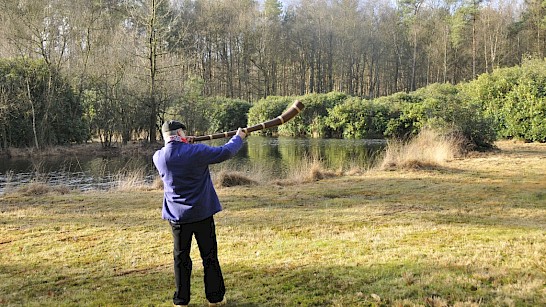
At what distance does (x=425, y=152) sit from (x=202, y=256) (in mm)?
12355

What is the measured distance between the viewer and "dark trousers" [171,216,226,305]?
3.43 meters

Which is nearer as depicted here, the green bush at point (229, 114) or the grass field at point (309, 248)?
the grass field at point (309, 248)

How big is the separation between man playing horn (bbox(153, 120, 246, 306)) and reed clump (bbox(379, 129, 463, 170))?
10371 millimetres

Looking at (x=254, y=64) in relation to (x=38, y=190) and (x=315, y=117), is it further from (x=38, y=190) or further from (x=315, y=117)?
(x=38, y=190)

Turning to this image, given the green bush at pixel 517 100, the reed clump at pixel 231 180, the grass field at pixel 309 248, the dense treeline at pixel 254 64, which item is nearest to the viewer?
the grass field at pixel 309 248

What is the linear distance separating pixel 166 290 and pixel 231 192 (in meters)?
6.38

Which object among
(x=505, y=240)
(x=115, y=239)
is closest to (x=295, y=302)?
(x=505, y=240)

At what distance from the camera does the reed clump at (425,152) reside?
13.2m

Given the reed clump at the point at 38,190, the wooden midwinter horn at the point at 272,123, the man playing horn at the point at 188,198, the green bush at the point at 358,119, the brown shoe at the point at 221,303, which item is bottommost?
the brown shoe at the point at 221,303

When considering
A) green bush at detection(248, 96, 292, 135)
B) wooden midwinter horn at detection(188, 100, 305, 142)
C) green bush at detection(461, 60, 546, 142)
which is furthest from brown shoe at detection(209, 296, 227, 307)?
green bush at detection(248, 96, 292, 135)

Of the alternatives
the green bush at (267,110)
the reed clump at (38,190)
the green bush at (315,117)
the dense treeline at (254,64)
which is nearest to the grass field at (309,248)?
the reed clump at (38,190)

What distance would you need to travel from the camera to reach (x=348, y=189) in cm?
1028

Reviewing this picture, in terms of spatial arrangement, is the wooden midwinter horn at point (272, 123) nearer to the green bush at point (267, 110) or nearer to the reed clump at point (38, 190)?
the reed clump at point (38, 190)

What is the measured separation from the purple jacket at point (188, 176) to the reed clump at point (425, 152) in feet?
34.4
